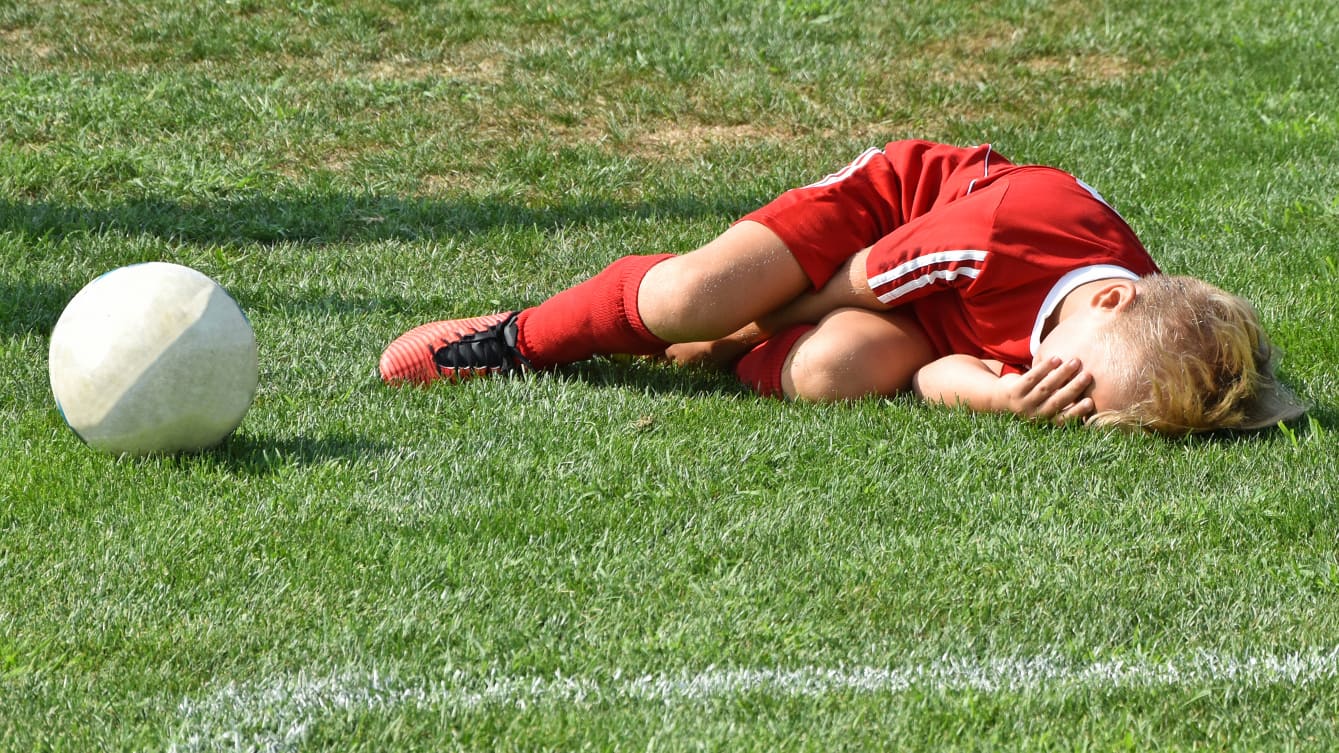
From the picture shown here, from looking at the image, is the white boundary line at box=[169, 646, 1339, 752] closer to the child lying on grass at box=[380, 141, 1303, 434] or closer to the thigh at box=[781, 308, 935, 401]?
the child lying on grass at box=[380, 141, 1303, 434]

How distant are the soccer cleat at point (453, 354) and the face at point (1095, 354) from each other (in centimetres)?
157

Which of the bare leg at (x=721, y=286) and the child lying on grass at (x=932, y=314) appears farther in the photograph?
the bare leg at (x=721, y=286)

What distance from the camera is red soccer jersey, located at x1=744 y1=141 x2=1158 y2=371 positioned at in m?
3.87

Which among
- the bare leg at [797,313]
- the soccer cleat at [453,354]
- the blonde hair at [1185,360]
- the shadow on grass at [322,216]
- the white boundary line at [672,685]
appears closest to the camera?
the white boundary line at [672,685]

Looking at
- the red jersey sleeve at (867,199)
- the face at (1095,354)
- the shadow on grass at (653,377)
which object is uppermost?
the red jersey sleeve at (867,199)

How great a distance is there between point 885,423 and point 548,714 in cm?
168

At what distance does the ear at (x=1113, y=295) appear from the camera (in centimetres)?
372

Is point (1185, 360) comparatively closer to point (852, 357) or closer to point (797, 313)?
point (852, 357)

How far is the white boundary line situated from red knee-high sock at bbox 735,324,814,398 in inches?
60.8

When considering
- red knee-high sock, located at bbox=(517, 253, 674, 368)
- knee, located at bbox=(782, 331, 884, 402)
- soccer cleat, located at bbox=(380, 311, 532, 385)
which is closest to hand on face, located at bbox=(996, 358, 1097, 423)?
knee, located at bbox=(782, 331, 884, 402)

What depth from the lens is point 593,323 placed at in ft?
13.8

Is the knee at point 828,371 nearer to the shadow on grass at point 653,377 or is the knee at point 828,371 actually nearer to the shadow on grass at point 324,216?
the shadow on grass at point 653,377

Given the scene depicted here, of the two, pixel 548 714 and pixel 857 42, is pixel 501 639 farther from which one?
pixel 857 42

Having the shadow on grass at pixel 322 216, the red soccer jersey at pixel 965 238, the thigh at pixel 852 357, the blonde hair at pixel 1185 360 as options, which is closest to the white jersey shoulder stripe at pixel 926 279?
the red soccer jersey at pixel 965 238
